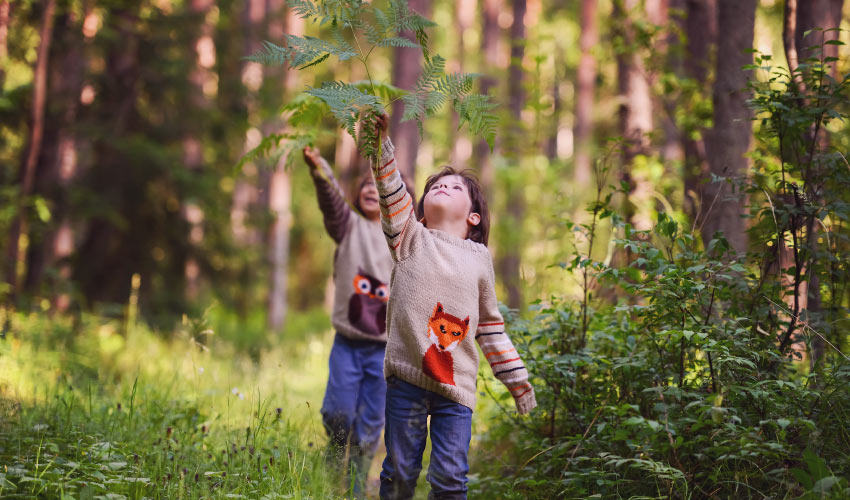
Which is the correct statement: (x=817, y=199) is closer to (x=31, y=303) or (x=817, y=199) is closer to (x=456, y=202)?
(x=456, y=202)

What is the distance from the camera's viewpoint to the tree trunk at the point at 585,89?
53.8ft

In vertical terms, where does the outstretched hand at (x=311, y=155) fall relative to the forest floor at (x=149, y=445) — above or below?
above

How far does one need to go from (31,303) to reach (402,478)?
718 centimetres

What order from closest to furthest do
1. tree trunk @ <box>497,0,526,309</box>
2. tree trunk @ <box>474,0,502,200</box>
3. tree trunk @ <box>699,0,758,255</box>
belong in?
tree trunk @ <box>699,0,758,255</box> → tree trunk @ <box>497,0,526,309</box> → tree trunk @ <box>474,0,502,200</box>

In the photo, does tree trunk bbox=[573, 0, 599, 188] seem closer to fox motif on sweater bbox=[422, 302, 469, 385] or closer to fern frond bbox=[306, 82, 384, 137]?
fox motif on sweater bbox=[422, 302, 469, 385]

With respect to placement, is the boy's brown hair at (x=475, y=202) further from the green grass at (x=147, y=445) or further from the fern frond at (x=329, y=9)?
the green grass at (x=147, y=445)

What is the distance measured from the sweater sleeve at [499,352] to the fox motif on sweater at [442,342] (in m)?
0.22

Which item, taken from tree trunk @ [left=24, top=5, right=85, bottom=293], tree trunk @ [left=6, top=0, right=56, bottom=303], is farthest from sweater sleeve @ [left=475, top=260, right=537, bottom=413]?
tree trunk @ [left=24, top=5, right=85, bottom=293]

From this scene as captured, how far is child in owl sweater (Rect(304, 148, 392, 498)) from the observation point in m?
4.39

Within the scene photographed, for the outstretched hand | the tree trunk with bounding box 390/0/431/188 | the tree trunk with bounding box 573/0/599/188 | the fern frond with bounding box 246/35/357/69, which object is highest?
the tree trunk with bounding box 573/0/599/188

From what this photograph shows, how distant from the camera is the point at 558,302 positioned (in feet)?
14.1

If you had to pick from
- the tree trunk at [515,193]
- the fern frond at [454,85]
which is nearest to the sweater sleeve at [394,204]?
the fern frond at [454,85]

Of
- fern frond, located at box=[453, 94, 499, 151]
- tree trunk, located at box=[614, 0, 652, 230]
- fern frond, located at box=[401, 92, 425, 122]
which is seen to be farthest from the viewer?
tree trunk, located at box=[614, 0, 652, 230]

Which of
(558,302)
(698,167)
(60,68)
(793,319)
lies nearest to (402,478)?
(558,302)
